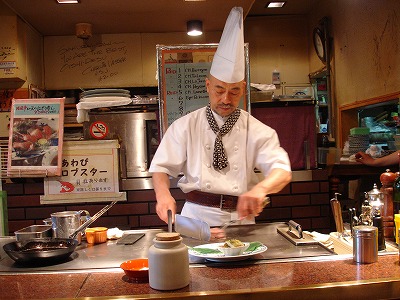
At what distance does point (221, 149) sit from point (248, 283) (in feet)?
3.52

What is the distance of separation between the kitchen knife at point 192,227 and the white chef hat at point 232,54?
84cm

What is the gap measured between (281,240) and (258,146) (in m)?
0.61

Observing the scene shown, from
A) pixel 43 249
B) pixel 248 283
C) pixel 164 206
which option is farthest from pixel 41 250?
pixel 248 283

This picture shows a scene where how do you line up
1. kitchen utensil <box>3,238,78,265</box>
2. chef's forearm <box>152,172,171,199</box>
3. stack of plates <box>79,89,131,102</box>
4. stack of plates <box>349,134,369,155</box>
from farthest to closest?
stack of plates <box>349,134,369,155</box> → stack of plates <box>79,89,131,102</box> → chef's forearm <box>152,172,171,199</box> → kitchen utensil <box>3,238,78,265</box>

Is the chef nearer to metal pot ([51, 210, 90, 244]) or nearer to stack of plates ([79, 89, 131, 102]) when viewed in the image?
metal pot ([51, 210, 90, 244])

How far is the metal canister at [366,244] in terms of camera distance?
1.57m

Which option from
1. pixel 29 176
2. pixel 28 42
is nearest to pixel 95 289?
pixel 29 176

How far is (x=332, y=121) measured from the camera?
6406 millimetres

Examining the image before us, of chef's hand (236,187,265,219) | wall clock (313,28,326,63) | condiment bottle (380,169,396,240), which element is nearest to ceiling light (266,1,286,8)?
wall clock (313,28,326,63)

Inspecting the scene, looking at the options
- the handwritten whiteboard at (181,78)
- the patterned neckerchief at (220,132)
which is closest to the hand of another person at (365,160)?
the handwritten whiteboard at (181,78)

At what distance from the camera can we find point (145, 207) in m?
3.39

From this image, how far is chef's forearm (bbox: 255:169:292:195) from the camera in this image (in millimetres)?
1968

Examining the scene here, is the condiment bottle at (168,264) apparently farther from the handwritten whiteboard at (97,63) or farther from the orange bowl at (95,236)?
the handwritten whiteboard at (97,63)

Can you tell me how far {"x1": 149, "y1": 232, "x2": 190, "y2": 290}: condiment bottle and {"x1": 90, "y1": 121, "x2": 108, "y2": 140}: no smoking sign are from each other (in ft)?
6.83
